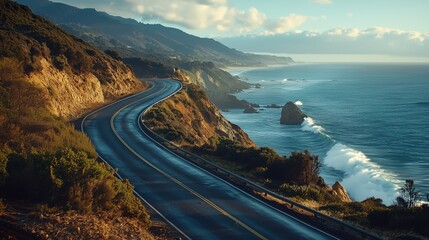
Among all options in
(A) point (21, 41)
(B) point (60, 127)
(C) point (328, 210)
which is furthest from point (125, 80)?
(C) point (328, 210)

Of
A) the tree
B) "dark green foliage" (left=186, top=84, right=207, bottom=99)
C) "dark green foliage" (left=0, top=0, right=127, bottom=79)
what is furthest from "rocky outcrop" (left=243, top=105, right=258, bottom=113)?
the tree

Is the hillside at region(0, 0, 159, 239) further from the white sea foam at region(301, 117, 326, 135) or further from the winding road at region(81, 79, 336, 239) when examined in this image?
the white sea foam at region(301, 117, 326, 135)

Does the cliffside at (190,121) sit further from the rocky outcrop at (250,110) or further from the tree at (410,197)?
the rocky outcrop at (250,110)

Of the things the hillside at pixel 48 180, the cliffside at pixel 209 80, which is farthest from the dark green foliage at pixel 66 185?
the cliffside at pixel 209 80

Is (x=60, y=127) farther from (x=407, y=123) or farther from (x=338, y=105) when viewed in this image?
(x=338, y=105)

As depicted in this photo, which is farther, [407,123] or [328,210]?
[407,123]

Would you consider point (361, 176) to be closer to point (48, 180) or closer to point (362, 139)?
point (362, 139)

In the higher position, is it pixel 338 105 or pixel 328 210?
pixel 338 105

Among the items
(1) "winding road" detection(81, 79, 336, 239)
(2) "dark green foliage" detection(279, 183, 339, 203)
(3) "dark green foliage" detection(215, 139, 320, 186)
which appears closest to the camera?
(1) "winding road" detection(81, 79, 336, 239)
